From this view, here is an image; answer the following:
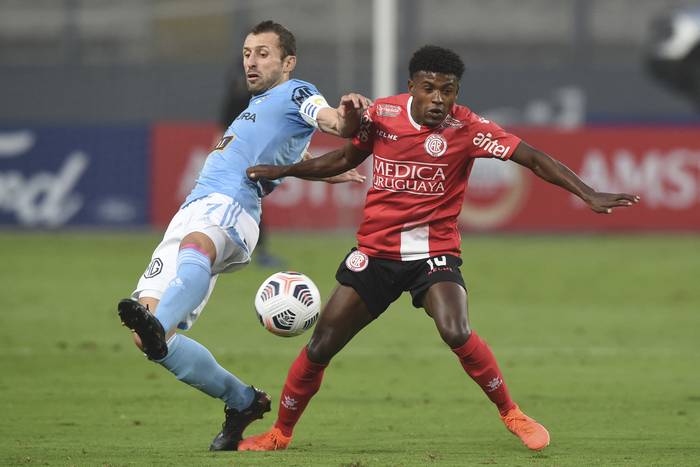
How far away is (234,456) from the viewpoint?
7.37 meters

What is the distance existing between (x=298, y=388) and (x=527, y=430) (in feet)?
4.22

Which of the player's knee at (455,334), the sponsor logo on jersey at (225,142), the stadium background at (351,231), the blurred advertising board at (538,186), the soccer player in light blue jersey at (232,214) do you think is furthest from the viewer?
the blurred advertising board at (538,186)

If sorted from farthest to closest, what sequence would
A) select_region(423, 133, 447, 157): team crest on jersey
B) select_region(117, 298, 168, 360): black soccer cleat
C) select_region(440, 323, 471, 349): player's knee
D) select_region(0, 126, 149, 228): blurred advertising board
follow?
select_region(0, 126, 149, 228): blurred advertising board, select_region(423, 133, 447, 157): team crest on jersey, select_region(440, 323, 471, 349): player's knee, select_region(117, 298, 168, 360): black soccer cleat

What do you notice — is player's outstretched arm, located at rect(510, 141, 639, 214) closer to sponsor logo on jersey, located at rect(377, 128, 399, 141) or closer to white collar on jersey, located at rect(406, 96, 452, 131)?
white collar on jersey, located at rect(406, 96, 452, 131)

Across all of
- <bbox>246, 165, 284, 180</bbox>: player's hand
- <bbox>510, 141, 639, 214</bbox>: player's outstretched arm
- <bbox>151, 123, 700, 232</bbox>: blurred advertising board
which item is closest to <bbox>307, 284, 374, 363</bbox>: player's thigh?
<bbox>246, 165, 284, 180</bbox>: player's hand

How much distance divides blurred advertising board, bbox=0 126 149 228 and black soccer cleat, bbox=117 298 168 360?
1616 centimetres

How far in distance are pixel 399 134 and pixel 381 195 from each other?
1.19ft

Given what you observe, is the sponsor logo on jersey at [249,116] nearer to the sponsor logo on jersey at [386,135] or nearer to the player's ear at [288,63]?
the player's ear at [288,63]

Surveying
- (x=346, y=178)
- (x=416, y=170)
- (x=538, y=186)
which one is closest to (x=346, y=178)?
(x=346, y=178)

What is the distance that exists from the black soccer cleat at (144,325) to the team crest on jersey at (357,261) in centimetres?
125

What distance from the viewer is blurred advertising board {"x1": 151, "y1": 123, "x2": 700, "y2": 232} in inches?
882

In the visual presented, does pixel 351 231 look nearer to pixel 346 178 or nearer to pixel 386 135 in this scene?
pixel 346 178

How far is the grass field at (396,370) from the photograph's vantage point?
768cm

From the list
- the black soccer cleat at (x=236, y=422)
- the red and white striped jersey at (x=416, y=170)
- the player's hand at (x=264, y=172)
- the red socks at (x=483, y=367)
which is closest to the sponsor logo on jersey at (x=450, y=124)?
the red and white striped jersey at (x=416, y=170)
